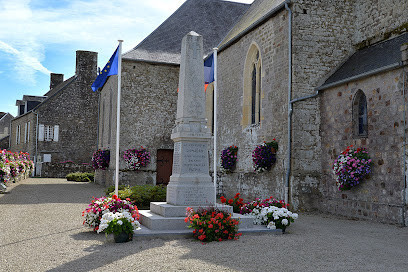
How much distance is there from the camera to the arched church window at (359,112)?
33.8 feet

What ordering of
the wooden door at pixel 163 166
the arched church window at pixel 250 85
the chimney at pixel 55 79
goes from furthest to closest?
1. the chimney at pixel 55 79
2. the wooden door at pixel 163 166
3. the arched church window at pixel 250 85

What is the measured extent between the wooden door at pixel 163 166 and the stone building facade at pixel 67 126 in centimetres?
1134

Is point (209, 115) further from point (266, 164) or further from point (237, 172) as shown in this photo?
point (266, 164)

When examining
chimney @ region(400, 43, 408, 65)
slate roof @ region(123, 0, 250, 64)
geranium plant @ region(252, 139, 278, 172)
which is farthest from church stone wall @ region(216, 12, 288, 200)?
chimney @ region(400, 43, 408, 65)

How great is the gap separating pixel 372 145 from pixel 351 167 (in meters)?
0.70

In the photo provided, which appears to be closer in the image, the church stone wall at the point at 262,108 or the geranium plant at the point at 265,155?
the church stone wall at the point at 262,108

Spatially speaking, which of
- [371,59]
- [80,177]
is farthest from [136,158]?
[371,59]

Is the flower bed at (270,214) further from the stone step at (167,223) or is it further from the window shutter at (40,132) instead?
the window shutter at (40,132)

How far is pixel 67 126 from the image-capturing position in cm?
3022

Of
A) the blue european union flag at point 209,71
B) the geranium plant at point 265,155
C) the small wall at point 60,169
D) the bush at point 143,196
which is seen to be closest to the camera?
the blue european union flag at point 209,71

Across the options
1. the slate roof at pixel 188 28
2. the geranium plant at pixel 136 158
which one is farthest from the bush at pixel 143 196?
the slate roof at pixel 188 28

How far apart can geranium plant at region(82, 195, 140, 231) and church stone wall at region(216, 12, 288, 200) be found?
18.0ft

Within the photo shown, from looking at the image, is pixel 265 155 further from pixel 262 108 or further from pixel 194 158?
pixel 194 158

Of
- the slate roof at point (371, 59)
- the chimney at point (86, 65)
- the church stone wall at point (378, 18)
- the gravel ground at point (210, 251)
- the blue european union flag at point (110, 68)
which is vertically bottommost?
the gravel ground at point (210, 251)
